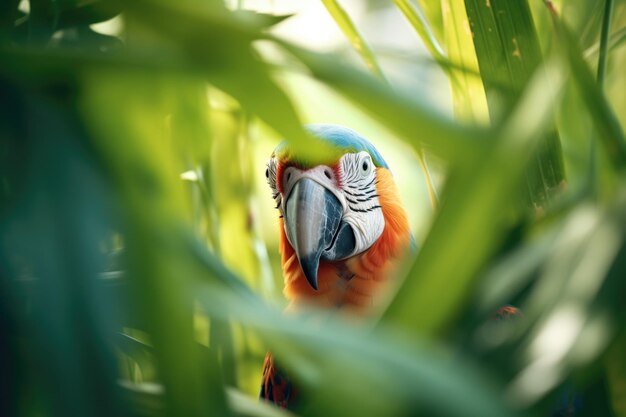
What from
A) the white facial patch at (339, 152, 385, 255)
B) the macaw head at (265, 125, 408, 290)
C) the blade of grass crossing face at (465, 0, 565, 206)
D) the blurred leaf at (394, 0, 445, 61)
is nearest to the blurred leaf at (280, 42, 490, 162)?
the blade of grass crossing face at (465, 0, 565, 206)

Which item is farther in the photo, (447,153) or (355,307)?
(355,307)

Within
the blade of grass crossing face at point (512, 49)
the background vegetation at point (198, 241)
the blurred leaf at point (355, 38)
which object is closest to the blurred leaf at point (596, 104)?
the background vegetation at point (198, 241)

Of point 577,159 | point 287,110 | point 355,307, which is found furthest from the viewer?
point 355,307

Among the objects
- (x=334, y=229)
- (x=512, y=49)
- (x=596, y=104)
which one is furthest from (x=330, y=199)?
(x=596, y=104)

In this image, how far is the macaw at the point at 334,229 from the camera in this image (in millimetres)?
799

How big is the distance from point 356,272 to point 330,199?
0.10m

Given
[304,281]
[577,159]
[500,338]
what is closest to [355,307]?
[304,281]

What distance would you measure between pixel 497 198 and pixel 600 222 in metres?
0.08

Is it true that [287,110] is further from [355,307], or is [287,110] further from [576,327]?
[355,307]

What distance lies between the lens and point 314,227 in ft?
2.60

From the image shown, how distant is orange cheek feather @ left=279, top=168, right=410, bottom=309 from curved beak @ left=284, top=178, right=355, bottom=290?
0.08ft

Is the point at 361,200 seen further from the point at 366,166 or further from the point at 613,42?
the point at 613,42

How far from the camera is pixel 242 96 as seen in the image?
0.17 meters

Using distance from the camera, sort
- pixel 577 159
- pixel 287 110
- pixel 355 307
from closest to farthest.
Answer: pixel 287 110 → pixel 577 159 → pixel 355 307
